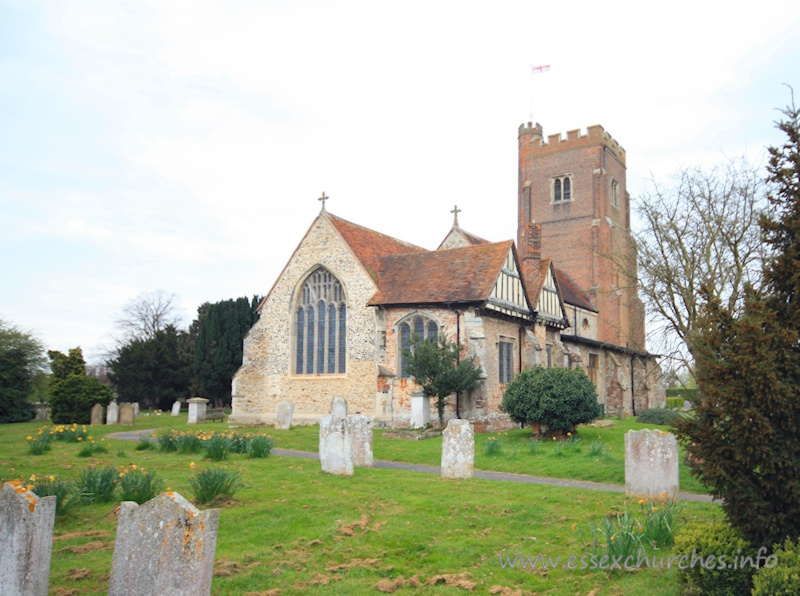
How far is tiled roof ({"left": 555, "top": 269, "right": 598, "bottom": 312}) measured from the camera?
38.1m

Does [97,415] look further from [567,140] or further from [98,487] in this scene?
[567,140]

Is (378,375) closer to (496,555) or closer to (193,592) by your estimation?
(496,555)

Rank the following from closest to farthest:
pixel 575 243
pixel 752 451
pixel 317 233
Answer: pixel 752 451
pixel 317 233
pixel 575 243

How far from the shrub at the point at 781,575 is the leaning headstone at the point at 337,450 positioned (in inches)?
327

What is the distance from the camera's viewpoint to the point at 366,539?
8625mm

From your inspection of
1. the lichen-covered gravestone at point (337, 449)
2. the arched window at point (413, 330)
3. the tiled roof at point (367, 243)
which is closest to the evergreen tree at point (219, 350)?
the tiled roof at point (367, 243)

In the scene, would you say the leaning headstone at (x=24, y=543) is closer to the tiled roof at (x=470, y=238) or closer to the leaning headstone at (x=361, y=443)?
the leaning headstone at (x=361, y=443)

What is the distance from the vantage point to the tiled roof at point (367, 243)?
26.7 m

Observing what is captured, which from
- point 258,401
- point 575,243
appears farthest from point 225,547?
point 575,243

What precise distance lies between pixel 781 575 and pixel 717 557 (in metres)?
0.75

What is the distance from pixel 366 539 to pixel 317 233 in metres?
19.7

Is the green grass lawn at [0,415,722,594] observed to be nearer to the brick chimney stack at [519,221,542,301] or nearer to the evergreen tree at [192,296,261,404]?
the brick chimney stack at [519,221,542,301]

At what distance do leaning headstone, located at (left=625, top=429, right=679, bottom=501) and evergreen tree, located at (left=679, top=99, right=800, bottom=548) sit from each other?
392 centimetres

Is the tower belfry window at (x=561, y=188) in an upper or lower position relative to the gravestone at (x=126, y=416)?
upper
